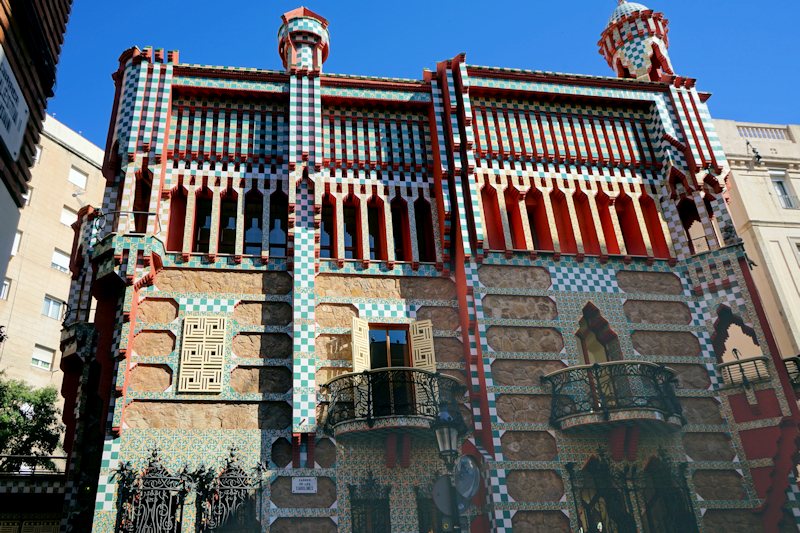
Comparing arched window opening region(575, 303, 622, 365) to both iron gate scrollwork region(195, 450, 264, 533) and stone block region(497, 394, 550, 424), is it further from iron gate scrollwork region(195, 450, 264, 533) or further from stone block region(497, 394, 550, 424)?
iron gate scrollwork region(195, 450, 264, 533)

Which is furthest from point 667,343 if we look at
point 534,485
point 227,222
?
point 227,222

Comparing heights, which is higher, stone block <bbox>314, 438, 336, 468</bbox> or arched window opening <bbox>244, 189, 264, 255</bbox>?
arched window opening <bbox>244, 189, 264, 255</bbox>

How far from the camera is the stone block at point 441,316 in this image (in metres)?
17.2

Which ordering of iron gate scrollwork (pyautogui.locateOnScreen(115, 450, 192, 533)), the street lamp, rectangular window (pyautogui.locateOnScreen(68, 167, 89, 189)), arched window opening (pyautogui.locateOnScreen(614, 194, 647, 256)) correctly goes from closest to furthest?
the street lamp
iron gate scrollwork (pyautogui.locateOnScreen(115, 450, 192, 533))
arched window opening (pyautogui.locateOnScreen(614, 194, 647, 256))
rectangular window (pyautogui.locateOnScreen(68, 167, 89, 189))

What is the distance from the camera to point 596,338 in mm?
18094

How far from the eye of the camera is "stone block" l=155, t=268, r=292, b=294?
16.7m

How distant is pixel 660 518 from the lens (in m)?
15.6

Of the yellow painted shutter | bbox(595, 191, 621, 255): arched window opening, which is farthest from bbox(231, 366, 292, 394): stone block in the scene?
bbox(595, 191, 621, 255): arched window opening

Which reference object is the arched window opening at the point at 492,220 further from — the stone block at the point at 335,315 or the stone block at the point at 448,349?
the stone block at the point at 335,315

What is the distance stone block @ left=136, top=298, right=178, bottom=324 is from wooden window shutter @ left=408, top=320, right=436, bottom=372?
17.0ft

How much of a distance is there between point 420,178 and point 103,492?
10.2 metres

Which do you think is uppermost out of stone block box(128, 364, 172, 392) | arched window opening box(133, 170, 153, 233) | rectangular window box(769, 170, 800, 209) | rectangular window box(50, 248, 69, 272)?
rectangular window box(50, 248, 69, 272)

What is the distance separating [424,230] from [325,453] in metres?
6.29

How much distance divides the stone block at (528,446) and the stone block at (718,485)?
319 centimetres
